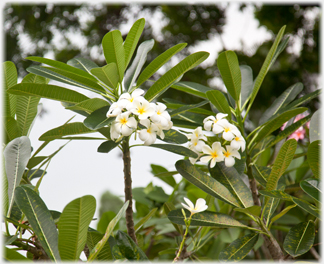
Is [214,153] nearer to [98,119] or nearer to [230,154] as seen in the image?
[230,154]

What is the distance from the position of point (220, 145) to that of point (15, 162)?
0.44 m

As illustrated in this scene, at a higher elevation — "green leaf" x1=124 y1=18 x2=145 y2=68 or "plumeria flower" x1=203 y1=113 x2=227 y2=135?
"green leaf" x1=124 y1=18 x2=145 y2=68

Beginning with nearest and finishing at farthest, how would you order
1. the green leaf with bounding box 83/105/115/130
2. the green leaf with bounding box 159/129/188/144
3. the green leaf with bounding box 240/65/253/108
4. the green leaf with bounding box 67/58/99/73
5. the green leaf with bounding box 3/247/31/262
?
the green leaf with bounding box 3/247/31/262 → the green leaf with bounding box 83/105/115/130 → the green leaf with bounding box 159/129/188/144 → the green leaf with bounding box 67/58/99/73 → the green leaf with bounding box 240/65/253/108

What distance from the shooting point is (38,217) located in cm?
58

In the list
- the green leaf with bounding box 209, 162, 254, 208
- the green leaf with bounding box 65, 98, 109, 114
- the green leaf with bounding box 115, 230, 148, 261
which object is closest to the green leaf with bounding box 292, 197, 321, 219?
the green leaf with bounding box 209, 162, 254, 208

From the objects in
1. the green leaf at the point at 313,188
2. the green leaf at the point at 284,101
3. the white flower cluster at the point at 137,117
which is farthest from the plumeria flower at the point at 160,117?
the green leaf at the point at 284,101

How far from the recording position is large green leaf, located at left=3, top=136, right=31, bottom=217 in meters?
0.62

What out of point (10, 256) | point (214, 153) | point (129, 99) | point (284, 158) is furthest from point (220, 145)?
point (10, 256)

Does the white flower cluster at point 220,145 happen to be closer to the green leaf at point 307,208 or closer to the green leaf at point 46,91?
the green leaf at point 307,208

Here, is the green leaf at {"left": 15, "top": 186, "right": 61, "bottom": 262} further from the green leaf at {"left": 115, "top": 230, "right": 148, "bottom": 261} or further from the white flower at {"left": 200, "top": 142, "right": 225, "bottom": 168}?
the white flower at {"left": 200, "top": 142, "right": 225, "bottom": 168}

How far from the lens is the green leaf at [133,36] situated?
75 centimetres

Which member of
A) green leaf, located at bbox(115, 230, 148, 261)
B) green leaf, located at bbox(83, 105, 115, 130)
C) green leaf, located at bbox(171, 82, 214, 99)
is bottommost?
green leaf, located at bbox(115, 230, 148, 261)

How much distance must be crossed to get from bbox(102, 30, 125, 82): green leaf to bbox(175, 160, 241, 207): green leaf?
10.4 inches

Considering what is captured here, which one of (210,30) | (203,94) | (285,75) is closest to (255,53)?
(285,75)
